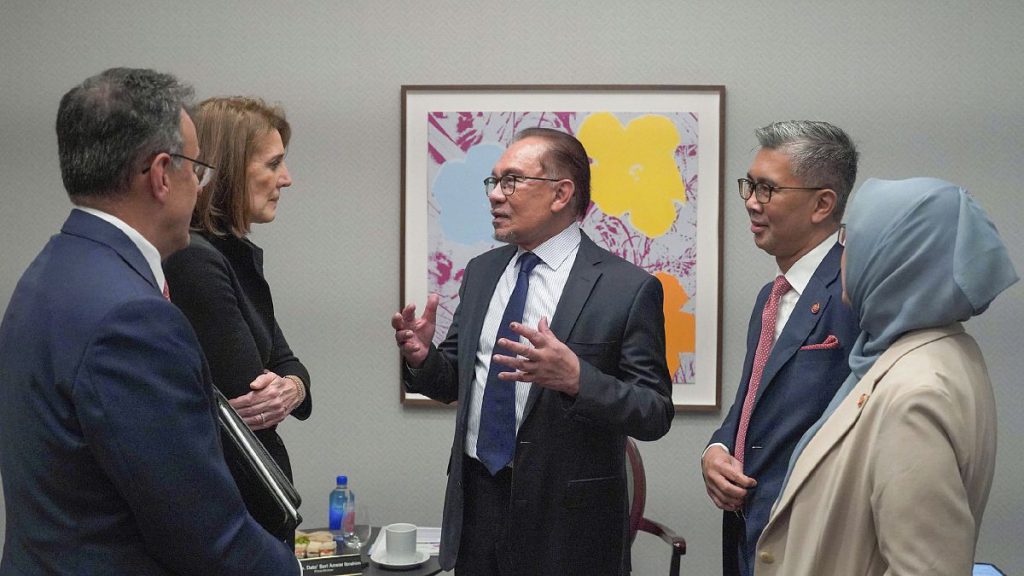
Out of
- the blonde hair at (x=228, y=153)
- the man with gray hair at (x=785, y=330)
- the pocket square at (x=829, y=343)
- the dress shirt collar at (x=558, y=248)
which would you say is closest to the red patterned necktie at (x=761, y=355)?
the man with gray hair at (x=785, y=330)

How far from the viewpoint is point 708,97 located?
3441 millimetres

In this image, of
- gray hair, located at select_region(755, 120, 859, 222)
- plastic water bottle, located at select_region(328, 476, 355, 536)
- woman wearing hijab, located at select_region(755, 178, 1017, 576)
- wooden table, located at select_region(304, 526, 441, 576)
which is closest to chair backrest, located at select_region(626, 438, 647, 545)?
wooden table, located at select_region(304, 526, 441, 576)

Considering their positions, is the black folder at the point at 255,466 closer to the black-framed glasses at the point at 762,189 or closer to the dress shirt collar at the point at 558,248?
the dress shirt collar at the point at 558,248

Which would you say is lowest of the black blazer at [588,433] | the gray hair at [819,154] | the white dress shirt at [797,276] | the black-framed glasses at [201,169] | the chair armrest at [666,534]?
the chair armrest at [666,534]

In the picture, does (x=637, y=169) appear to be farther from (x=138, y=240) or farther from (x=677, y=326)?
(x=138, y=240)

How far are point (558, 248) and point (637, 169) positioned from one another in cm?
114

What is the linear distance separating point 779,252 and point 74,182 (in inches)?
65.5

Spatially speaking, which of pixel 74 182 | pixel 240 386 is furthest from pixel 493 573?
pixel 74 182

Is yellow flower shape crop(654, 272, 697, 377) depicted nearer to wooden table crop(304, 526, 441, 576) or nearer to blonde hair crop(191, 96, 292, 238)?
wooden table crop(304, 526, 441, 576)

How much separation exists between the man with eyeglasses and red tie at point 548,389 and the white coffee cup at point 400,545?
36cm

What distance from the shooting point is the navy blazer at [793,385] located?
205cm

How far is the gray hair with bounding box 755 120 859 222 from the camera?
2.25 meters

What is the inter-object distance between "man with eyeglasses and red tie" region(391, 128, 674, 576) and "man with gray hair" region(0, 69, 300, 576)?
0.89 meters

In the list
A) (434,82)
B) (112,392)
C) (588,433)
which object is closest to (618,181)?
(434,82)
